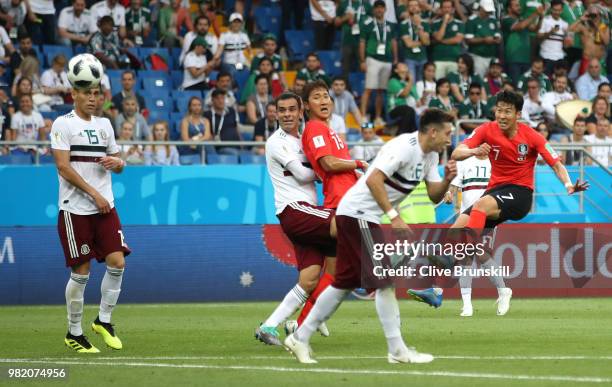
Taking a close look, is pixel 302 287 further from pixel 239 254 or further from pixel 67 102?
pixel 67 102

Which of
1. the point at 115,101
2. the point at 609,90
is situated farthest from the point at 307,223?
the point at 609,90

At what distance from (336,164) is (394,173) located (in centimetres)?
165

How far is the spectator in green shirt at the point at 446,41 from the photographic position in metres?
25.0

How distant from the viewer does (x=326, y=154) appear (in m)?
11.2

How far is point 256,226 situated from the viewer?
19172 millimetres

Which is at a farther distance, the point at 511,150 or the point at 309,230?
the point at 511,150

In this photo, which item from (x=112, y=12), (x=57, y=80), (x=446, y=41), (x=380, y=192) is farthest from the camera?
(x=446, y=41)

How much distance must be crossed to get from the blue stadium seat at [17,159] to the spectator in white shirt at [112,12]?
4.62 meters

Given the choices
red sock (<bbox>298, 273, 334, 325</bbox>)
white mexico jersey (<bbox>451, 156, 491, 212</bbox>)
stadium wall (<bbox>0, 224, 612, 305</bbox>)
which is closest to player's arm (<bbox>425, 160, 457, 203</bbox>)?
red sock (<bbox>298, 273, 334, 325</bbox>)

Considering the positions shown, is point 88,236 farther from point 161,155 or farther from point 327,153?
point 161,155

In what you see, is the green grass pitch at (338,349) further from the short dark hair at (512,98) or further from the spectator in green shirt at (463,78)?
the spectator in green shirt at (463,78)

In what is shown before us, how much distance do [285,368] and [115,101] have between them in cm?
1279

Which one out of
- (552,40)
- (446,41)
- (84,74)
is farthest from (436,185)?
(552,40)

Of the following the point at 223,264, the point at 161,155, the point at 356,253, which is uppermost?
the point at 356,253
